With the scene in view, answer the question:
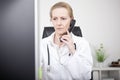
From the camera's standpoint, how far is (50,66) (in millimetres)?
2590

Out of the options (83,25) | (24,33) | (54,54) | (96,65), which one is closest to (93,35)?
(83,25)

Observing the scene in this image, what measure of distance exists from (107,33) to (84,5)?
49 centimetres

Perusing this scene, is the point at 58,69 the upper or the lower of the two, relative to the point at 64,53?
lower

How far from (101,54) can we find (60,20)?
2.29 feet

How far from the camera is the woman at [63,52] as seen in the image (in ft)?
8.47

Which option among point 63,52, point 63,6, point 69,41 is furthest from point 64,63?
point 63,6

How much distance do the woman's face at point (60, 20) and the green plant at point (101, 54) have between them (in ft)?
1.72

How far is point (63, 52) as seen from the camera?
8.55ft

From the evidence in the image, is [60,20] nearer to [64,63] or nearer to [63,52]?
[63,52]

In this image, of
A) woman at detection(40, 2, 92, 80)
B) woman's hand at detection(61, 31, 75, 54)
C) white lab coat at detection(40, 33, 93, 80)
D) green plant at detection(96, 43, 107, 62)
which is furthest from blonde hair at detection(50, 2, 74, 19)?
green plant at detection(96, 43, 107, 62)

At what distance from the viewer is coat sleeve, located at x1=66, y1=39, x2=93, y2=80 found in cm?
258

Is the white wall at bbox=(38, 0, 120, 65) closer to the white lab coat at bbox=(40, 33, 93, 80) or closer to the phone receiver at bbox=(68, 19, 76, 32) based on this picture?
the phone receiver at bbox=(68, 19, 76, 32)

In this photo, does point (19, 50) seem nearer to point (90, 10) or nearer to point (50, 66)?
point (50, 66)

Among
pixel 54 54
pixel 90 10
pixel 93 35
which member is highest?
pixel 90 10
